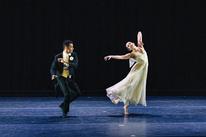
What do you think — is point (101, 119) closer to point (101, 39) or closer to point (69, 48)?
point (69, 48)

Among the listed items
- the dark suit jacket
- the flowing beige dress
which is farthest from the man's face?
the flowing beige dress

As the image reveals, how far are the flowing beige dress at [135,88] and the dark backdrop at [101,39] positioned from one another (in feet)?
15.8

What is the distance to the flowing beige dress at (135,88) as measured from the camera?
40.7 ft

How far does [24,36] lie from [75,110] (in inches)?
165

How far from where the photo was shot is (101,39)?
17188 millimetres

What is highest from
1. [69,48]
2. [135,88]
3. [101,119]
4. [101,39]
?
[101,39]

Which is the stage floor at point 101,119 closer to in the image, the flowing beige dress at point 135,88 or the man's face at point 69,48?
the flowing beige dress at point 135,88

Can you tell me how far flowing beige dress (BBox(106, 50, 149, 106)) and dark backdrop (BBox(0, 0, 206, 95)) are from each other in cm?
481

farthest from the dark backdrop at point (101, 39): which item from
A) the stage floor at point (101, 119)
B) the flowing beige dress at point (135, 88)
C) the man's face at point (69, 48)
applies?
the man's face at point (69, 48)

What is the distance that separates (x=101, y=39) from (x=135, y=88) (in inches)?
195

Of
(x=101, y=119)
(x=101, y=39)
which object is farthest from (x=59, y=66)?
(x=101, y=39)

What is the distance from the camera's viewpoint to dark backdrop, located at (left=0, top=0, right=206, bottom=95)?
55.6 feet

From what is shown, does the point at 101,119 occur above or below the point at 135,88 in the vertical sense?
below

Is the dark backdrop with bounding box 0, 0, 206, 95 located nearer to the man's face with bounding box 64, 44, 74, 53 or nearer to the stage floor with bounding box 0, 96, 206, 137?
the stage floor with bounding box 0, 96, 206, 137
